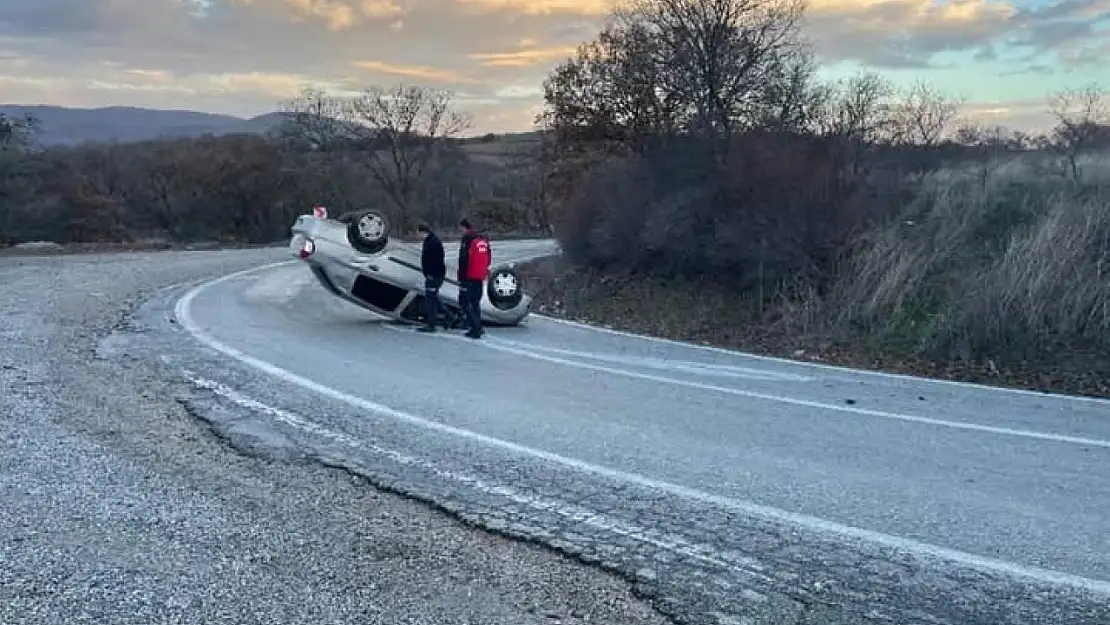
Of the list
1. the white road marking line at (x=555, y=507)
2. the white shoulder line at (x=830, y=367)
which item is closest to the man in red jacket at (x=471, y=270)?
the white shoulder line at (x=830, y=367)

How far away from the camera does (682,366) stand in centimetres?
1162

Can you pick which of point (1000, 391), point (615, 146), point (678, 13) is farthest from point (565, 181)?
point (1000, 391)

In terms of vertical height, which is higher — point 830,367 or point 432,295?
point 432,295

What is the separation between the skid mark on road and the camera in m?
10.9

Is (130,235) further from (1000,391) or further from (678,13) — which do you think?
(1000,391)

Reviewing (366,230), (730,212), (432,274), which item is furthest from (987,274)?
(366,230)

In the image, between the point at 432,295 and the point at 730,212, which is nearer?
the point at 432,295

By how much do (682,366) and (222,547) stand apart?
7058mm

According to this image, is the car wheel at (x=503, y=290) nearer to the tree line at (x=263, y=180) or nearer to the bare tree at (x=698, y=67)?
the bare tree at (x=698, y=67)

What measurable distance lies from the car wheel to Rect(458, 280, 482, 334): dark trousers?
63cm

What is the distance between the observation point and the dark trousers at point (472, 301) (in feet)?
45.8

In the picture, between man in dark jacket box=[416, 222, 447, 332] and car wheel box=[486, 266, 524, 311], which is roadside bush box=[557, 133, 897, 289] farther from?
man in dark jacket box=[416, 222, 447, 332]

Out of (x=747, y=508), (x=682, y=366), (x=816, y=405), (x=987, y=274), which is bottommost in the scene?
(x=682, y=366)

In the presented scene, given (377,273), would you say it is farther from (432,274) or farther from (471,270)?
(471,270)
